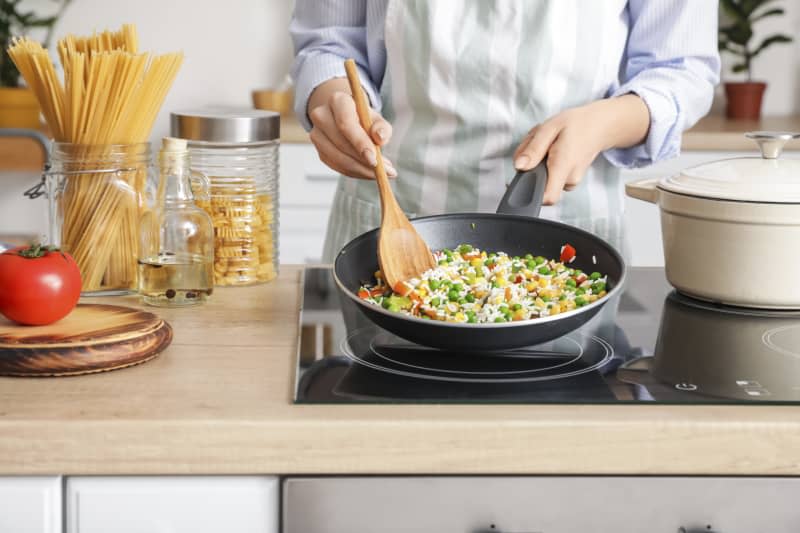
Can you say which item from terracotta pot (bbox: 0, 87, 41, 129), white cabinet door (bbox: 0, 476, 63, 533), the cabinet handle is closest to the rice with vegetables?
white cabinet door (bbox: 0, 476, 63, 533)

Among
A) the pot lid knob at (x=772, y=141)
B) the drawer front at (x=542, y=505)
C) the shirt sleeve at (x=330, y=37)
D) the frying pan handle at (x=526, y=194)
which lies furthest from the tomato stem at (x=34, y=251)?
the pot lid knob at (x=772, y=141)

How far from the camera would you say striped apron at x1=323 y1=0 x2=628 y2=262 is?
56.3 inches

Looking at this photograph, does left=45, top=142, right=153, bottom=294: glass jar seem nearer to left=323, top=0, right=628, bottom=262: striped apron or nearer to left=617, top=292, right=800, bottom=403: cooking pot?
left=323, top=0, right=628, bottom=262: striped apron

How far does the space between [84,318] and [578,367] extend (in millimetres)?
449

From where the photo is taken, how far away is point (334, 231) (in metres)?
1.60

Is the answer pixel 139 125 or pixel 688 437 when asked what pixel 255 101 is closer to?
pixel 139 125

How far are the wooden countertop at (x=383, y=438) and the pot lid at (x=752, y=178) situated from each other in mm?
325

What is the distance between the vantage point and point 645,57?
150cm

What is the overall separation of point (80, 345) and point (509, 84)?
2.60 feet

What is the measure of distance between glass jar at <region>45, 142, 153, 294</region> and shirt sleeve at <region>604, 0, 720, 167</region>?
0.67 meters

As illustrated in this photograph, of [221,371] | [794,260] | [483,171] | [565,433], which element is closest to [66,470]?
[221,371]

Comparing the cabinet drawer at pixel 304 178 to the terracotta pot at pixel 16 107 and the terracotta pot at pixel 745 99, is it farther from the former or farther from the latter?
the terracotta pot at pixel 745 99

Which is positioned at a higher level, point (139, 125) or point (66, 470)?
point (139, 125)

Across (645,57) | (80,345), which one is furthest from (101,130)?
(645,57)
